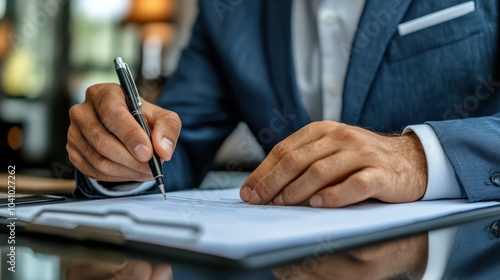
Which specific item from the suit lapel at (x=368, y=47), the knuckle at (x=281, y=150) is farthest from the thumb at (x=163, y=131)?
the suit lapel at (x=368, y=47)

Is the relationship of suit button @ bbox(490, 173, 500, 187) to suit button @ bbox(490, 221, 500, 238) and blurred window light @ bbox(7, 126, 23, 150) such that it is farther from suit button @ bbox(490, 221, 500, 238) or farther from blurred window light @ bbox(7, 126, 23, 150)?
blurred window light @ bbox(7, 126, 23, 150)

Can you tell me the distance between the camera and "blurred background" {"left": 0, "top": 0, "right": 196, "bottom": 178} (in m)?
3.20

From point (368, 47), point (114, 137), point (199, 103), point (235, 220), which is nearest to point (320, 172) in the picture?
point (235, 220)

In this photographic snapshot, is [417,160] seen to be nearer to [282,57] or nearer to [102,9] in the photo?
[282,57]

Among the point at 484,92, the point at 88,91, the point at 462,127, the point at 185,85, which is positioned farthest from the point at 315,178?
the point at 185,85

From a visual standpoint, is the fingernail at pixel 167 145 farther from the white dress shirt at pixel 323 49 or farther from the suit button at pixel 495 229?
the white dress shirt at pixel 323 49

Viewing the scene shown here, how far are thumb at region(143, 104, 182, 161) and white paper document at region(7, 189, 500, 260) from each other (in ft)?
0.17

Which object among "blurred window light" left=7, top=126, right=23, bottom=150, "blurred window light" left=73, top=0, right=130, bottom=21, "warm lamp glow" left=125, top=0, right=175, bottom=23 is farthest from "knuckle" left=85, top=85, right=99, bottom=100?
"warm lamp glow" left=125, top=0, right=175, bottom=23

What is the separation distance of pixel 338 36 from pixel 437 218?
1.79 feet

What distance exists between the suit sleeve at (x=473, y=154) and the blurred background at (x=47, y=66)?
2590 millimetres

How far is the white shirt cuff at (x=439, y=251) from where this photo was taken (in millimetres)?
315

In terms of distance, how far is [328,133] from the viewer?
0.57 meters

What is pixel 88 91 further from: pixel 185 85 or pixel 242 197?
pixel 185 85

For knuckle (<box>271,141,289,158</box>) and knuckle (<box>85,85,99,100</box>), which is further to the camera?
knuckle (<box>85,85,99,100</box>)
